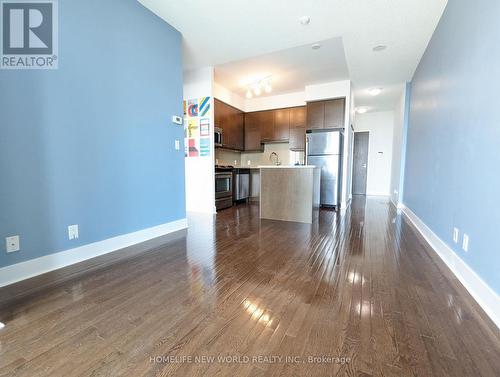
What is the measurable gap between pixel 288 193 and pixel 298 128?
8.09 feet

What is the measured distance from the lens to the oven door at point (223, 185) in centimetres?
465

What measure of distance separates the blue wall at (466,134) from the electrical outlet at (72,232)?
3100 mm

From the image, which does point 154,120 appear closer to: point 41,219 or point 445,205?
point 41,219

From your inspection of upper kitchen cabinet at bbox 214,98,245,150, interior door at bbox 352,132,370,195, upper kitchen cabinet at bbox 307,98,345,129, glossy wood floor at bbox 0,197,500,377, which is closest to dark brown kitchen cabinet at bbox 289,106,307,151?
upper kitchen cabinet at bbox 307,98,345,129

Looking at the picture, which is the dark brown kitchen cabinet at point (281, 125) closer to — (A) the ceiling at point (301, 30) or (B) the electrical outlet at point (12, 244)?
(A) the ceiling at point (301, 30)

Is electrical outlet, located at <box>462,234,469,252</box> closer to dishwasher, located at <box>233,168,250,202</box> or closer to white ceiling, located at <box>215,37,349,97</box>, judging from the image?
white ceiling, located at <box>215,37,349,97</box>

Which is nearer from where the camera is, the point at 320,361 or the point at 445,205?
the point at 320,361

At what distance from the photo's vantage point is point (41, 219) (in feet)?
6.02

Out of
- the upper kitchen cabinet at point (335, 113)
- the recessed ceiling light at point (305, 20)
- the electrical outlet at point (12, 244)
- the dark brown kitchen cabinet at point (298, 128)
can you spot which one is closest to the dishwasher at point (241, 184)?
the dark brown kitchen cabinet at point (298, 128)

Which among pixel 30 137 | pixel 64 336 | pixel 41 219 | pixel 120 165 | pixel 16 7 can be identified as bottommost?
pixel 64 336

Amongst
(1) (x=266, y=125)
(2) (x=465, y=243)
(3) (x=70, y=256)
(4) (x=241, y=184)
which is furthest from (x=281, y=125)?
(3) (x=70, y=256)

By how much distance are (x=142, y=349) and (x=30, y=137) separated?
1.78m

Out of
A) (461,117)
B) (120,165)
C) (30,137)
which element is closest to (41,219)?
(30,137)

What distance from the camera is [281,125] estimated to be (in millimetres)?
5734
